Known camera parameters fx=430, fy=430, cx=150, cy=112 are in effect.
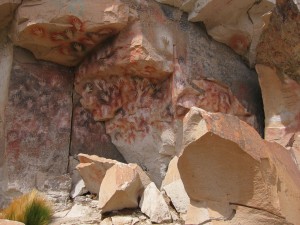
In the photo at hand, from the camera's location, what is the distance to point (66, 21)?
3.68 metres

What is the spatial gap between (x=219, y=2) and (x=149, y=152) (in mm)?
1507

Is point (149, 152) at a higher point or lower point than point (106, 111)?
lower

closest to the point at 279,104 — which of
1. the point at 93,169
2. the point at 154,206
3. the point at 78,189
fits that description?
the point at 154,206

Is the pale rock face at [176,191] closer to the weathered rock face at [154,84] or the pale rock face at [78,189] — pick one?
the weathered rock face at [154,84]

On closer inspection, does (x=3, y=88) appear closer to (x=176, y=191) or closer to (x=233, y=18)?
(x=176, y=191)

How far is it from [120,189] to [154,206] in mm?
270

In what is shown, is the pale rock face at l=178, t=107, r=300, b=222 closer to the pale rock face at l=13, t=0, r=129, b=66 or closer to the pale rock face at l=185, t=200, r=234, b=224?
the pale rock face at l=185, t=200, r=234, b=224

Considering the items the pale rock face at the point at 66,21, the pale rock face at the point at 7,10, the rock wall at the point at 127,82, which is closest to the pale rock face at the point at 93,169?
the rock wall at the point at 127,82

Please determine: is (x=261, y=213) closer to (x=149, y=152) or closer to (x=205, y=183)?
(x=205, y=183)

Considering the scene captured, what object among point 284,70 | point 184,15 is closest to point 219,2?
point 184,15

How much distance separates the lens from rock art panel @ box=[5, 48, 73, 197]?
375 centimetres

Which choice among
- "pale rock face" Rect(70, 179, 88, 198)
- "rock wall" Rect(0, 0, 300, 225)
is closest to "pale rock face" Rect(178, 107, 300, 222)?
"rock wall" Rect(0, 0, 300, 225)

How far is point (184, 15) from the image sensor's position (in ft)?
13.5

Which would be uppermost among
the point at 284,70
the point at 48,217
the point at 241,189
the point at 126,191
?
the point at 284,70
